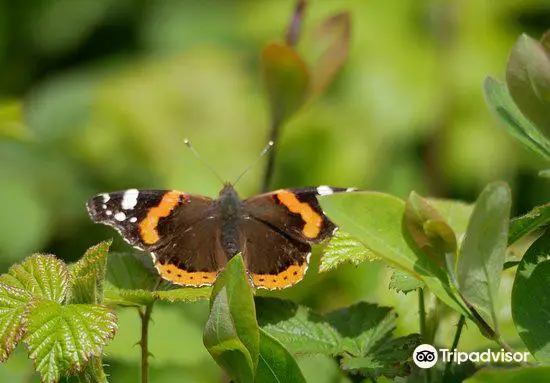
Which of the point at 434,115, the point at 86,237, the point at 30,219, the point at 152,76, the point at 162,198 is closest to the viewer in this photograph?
the point at 162,198

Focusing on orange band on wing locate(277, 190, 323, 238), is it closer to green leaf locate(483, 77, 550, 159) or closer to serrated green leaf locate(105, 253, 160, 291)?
serrated green leaf locate(105, 253, 160, 291)

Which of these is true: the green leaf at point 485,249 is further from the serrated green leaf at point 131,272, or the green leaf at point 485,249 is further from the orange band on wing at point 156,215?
the orange band on wing at point 156,215

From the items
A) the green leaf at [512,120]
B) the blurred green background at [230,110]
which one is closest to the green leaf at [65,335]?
the green leaf at [512,120]

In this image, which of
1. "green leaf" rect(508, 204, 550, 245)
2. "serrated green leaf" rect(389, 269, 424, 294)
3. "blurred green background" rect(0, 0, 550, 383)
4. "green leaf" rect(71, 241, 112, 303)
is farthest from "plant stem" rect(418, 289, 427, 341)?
"blurred green background" rect(0, 0, 550, 383)

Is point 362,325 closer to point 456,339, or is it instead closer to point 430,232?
point 456,339

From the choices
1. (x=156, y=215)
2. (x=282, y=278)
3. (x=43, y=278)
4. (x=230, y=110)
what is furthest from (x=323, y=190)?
(x=230, y=110)

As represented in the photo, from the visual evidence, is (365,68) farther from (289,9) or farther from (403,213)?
(403,213)

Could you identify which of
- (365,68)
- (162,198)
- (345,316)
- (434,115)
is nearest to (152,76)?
(365,68)
